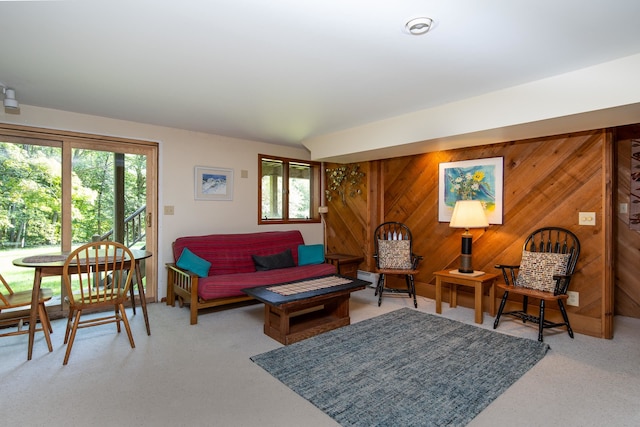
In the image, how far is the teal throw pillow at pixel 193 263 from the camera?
375 centimetres

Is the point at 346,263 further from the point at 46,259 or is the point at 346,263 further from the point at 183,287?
the point at 46,259

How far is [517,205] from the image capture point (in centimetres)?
366

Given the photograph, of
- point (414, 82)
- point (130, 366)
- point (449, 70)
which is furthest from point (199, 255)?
point (449, 70)

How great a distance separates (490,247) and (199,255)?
3.43 m

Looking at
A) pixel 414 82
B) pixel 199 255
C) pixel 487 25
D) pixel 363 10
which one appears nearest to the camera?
pixel 363 10

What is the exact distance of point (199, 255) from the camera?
4.06 meters

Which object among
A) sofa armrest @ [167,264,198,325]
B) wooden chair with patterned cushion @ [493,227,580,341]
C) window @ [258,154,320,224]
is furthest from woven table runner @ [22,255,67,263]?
wooden chair with patterned cushion @ [493,227,580,341]

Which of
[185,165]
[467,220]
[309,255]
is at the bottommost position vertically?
[309,255]

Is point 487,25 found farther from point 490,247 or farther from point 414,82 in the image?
point 490,247

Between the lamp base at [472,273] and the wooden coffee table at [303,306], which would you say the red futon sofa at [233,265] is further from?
the lamp base at [472,273]

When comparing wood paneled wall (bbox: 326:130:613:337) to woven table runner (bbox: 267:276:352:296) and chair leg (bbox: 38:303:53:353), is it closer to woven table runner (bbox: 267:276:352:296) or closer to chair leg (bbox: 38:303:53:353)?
woven table runner (bbox: 267:276:352:296)

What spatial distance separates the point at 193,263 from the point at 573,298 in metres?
3.94

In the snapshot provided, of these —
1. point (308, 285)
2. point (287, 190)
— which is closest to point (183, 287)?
point (308, 285)

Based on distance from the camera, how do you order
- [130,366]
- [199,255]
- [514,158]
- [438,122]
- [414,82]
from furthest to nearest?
[199,255], [514,158], [438,122], [414,82], [130,366]
